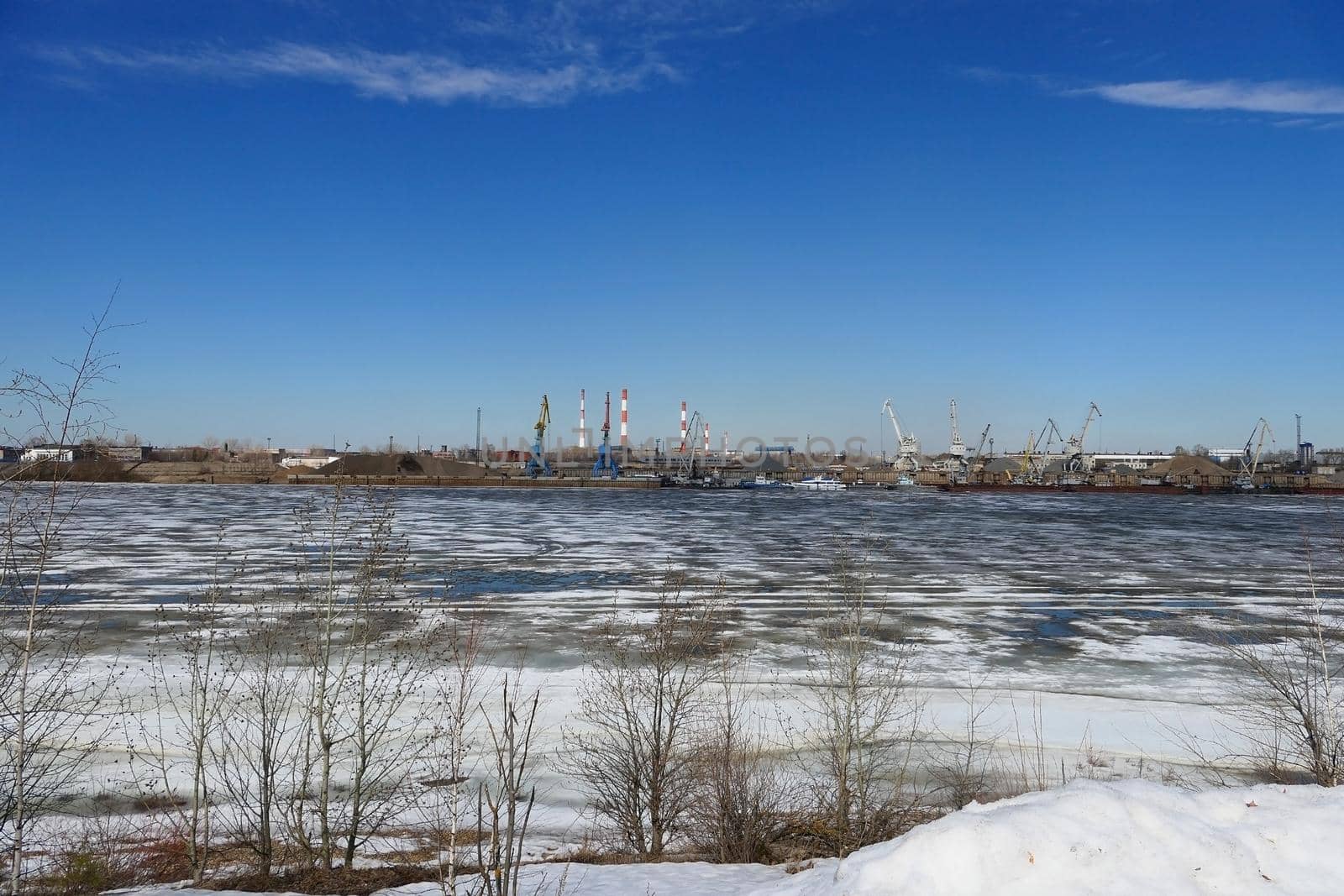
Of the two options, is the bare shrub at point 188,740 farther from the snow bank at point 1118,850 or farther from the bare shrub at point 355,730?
the snow bank at point 1118,850

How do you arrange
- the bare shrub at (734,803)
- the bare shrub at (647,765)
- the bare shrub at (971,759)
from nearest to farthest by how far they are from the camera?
the bare shrub at (734,803)
the bare shrub at (647,765)
the bare shrub at (971,759)

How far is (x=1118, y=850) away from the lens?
14.6 feet

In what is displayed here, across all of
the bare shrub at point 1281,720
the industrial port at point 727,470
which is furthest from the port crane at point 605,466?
the bare shrub at point 1281,720

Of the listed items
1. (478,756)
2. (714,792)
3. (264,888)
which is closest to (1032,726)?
(714,792)

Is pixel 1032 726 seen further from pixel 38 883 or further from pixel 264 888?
pixel 38 883

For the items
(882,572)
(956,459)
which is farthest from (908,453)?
(882,572)

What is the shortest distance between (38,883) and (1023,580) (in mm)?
22679

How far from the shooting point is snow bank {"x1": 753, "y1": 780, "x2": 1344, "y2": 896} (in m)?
4.33

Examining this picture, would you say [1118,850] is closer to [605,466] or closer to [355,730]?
[355,730]

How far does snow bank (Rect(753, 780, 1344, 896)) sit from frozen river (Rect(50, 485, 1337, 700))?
607 cm

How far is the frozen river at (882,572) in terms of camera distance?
1437 cm

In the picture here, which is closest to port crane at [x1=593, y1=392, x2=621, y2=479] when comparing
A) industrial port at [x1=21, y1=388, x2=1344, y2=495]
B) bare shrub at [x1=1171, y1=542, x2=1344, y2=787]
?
industrial port at [x1=21, y1=388, x2=1344, y2=495]

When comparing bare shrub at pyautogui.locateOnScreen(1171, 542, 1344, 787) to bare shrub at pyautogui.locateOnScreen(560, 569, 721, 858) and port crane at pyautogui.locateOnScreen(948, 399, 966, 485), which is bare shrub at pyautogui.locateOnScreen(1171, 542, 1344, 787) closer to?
bare shrub at pyautogui.locateOnScreen(560, 569, 721, 858)

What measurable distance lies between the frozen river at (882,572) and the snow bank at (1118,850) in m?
6.07
